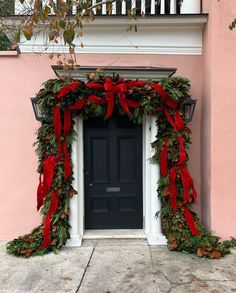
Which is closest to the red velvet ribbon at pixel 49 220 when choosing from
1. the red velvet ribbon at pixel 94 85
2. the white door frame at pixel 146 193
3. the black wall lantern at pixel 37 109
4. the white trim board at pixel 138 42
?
the white door frame at pixel 146 193

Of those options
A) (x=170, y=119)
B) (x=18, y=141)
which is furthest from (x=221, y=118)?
(x=18, y=141)

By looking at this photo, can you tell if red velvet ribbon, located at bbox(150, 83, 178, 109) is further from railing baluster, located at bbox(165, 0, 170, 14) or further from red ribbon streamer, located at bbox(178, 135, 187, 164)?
railing baluster, located at bbox(165, 0, 170, 14)

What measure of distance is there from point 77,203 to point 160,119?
1.97m

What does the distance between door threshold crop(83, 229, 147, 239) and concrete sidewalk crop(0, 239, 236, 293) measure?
13.7 inches

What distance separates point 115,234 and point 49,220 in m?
1.28

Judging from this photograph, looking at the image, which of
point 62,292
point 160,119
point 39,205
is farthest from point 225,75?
point 62,292

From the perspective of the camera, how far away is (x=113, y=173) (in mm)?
5648

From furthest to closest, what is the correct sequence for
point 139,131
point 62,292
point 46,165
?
1. point 139,131
2. point 46,165
3. point 62,292

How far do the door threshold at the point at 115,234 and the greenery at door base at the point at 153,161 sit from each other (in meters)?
0.55

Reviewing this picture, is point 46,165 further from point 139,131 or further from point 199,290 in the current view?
point 199,290

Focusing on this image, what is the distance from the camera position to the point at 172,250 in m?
4.90

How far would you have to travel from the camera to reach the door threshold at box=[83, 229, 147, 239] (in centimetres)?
542

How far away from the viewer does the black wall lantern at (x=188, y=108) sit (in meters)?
5.00

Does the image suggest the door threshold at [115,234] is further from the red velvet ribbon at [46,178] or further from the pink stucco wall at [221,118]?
the pink stucco wall at [221,118]
